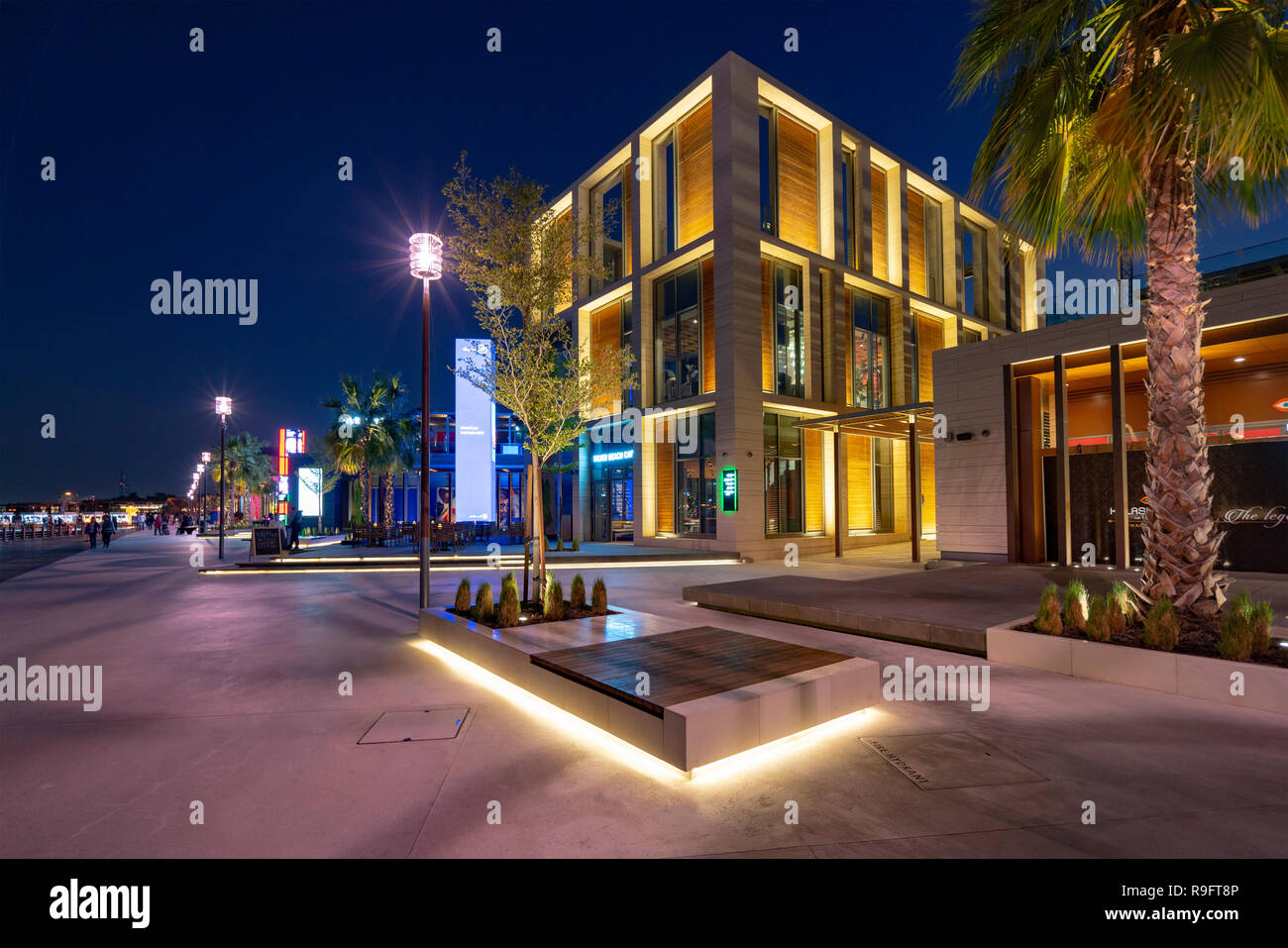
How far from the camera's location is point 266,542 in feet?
67.4

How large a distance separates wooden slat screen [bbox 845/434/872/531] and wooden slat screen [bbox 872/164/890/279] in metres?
7.71

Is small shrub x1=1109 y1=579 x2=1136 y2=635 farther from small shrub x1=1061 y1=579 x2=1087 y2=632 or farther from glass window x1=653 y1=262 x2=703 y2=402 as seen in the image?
glass window x1=653 y1=262 x2=703 y2=402

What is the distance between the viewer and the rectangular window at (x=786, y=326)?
21.9m

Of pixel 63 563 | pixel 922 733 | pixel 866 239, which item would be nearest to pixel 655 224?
pixel 866 239

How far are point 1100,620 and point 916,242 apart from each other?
27.0 meters

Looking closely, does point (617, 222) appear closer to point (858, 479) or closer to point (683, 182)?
point (683, 182)

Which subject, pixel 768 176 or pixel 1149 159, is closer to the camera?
pixel 1149 159

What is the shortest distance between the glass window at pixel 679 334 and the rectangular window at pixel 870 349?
7.08 m

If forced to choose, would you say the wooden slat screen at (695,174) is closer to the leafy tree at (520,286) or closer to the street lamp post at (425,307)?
the leafy tree at (520,286)

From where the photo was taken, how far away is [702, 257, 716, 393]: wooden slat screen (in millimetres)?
22047

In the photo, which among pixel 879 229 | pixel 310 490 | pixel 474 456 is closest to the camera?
pixel 879 229

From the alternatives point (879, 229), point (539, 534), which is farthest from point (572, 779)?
point (879, 229)

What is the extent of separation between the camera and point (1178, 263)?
6348 mm
